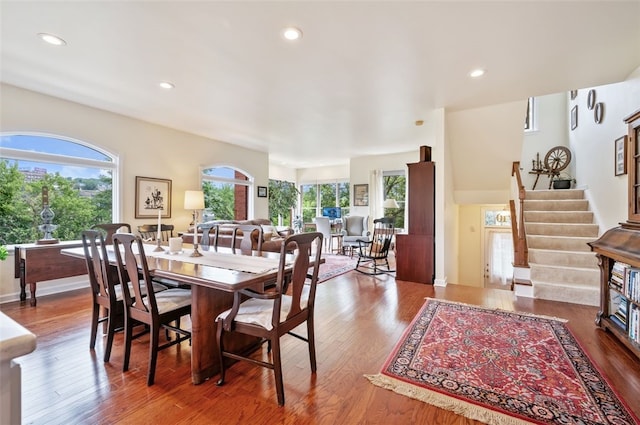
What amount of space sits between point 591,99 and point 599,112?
1.58ft

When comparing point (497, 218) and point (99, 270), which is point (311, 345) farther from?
point (497, 218)

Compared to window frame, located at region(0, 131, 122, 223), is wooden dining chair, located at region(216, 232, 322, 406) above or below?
below

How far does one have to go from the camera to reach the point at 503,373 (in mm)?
2031

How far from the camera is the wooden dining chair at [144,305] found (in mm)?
1909

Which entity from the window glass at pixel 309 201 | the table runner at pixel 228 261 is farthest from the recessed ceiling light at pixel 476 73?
the window glass at pixel 309 201

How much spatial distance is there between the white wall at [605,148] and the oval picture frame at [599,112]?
0.07m

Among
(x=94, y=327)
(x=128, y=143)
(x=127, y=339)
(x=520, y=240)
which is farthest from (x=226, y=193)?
(x=520, y=240)

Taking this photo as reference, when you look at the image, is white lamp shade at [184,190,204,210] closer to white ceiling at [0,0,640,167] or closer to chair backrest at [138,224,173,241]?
chair backrest at [138,224,173,241]

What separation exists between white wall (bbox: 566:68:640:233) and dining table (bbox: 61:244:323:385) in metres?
4.23

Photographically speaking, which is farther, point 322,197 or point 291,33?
point 322,197

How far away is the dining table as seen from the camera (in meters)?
1.78

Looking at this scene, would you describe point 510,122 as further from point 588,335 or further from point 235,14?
point 235,14

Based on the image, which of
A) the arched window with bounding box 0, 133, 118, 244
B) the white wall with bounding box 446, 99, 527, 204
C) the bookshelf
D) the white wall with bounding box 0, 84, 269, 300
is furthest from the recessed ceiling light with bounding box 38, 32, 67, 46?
the bookshelf

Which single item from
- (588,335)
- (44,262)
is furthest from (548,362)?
(44,262)
